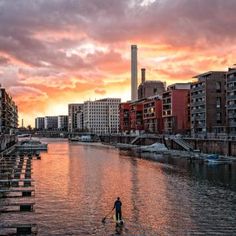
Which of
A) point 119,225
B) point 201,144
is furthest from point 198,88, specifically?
point 119,225

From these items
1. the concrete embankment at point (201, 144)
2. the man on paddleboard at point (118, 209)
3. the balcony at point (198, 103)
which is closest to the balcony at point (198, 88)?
the balcony at point (198, 103)

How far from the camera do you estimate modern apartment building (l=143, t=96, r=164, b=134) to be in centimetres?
17900

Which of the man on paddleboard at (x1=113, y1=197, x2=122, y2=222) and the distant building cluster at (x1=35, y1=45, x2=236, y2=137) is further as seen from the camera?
the distant building cluster at (x1=35, y1=45, x2=236, y2=137)

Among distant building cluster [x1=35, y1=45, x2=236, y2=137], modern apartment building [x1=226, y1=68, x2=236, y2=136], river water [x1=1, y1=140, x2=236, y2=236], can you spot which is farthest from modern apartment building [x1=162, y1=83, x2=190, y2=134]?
river water [x1=1, y1=140, x2=236, y2=236]

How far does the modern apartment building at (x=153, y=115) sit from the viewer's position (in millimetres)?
179000

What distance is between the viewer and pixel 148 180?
213ft

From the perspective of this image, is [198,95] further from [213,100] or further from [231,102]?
[231,102]

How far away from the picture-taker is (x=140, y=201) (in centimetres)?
4731

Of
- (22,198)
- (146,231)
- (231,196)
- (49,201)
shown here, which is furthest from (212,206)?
(22,198)

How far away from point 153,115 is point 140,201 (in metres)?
138

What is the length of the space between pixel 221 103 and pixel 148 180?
224ft

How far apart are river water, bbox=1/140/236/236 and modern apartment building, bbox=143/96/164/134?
334 ft

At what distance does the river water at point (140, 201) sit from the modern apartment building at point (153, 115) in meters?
102

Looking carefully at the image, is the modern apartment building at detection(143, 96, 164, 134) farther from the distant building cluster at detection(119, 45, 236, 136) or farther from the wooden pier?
the wooden pier
